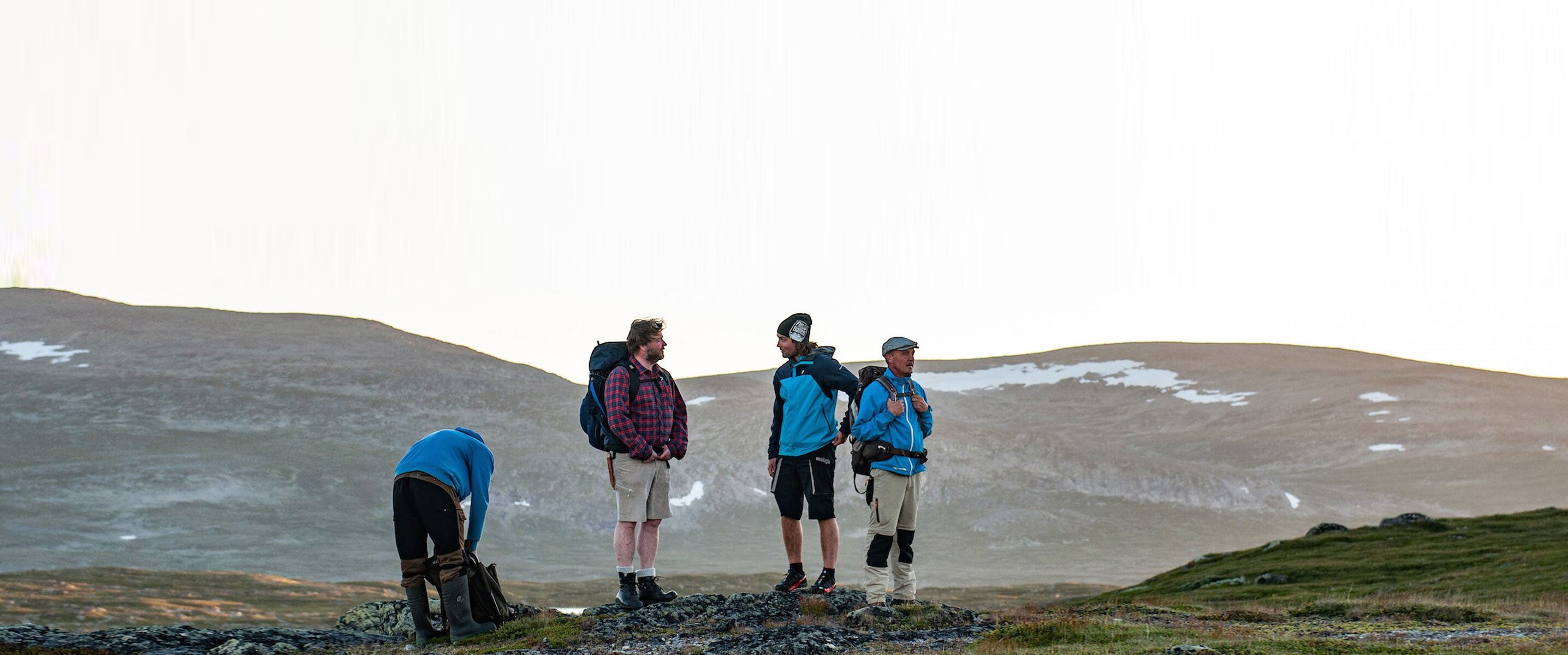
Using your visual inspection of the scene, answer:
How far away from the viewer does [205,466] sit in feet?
276

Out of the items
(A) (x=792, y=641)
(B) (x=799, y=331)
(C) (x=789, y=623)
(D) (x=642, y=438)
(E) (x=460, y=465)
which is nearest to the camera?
(A) (x=792, y=641)

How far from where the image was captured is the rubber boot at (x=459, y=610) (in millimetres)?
11609

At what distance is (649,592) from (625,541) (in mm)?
861

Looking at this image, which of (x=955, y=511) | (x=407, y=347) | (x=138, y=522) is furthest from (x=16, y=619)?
(x=407, y=347)

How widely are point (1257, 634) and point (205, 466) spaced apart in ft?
279

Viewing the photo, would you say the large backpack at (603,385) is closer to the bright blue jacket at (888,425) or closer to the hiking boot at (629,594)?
the hiking boot at (629,594)

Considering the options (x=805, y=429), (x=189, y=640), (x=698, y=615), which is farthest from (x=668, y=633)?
(x=189, y=640)

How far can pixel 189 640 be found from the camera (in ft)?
43.0

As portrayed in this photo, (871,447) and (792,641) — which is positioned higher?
(871,447)

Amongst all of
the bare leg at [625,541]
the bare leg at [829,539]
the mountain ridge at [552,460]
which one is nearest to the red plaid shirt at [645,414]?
the bare leg at [625,541]

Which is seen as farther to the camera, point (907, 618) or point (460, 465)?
point (907, 618)

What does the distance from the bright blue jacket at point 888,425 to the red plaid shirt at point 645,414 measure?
1.74 m

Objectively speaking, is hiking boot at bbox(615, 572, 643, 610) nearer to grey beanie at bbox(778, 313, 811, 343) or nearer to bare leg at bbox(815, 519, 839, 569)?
bare leg at bbox(815, 519, 839, 569)

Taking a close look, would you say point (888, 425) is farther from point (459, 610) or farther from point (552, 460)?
point (552, 460)
